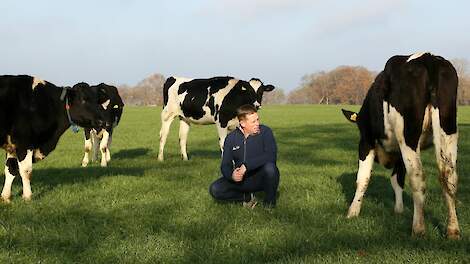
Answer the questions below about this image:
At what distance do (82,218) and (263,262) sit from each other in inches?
112

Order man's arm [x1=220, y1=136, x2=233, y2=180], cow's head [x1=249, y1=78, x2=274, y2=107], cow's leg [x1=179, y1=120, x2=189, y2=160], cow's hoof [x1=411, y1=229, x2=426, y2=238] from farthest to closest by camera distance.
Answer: cow's leg [x1=179, y1=120, x2=189, y2=160], cow's head [x1=249, y1=78, x2=274, y2=107], man's arm [x1=220, y1=136, x2=233, y2=180], cow's hoof [x1=411, y1=229, x2=426, y2=238]

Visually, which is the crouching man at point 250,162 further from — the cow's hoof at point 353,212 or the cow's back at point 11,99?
the cow's back at point 11,99

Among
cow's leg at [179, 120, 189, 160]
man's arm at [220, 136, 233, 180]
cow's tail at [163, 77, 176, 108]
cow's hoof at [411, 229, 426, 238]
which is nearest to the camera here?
cow's hoof at [411, 229, 426, 238]

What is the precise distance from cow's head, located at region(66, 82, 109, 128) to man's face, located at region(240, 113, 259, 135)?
10.8ft

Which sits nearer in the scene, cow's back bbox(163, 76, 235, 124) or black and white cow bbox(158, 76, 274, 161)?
black and white cow bbox(158, 76, 274, 161)

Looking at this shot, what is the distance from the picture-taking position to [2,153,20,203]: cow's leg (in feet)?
24.3

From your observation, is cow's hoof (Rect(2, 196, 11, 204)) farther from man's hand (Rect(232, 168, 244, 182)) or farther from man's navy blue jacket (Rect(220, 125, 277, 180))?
man's hand (Rect(232, 168, 244, 182))

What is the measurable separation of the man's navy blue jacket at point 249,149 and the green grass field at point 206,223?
62cm

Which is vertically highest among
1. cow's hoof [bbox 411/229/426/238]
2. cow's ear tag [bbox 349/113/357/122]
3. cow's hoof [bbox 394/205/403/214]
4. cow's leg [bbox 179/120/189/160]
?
cow's ear tag [bbox 349/113/357/122]

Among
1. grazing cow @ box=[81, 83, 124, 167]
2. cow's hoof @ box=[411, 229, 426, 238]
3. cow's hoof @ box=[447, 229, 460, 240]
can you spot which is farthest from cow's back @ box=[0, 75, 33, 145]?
cow's hoof @ box=[447, 229, 460, 240]

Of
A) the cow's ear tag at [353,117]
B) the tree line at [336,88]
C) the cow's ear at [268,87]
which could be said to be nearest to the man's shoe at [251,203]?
the cow's ear tag at [353,117]

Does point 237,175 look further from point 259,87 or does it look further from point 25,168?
point 259,87

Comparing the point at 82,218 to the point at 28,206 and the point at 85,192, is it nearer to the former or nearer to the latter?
the point at 28,206

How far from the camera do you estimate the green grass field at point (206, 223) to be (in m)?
4.69
